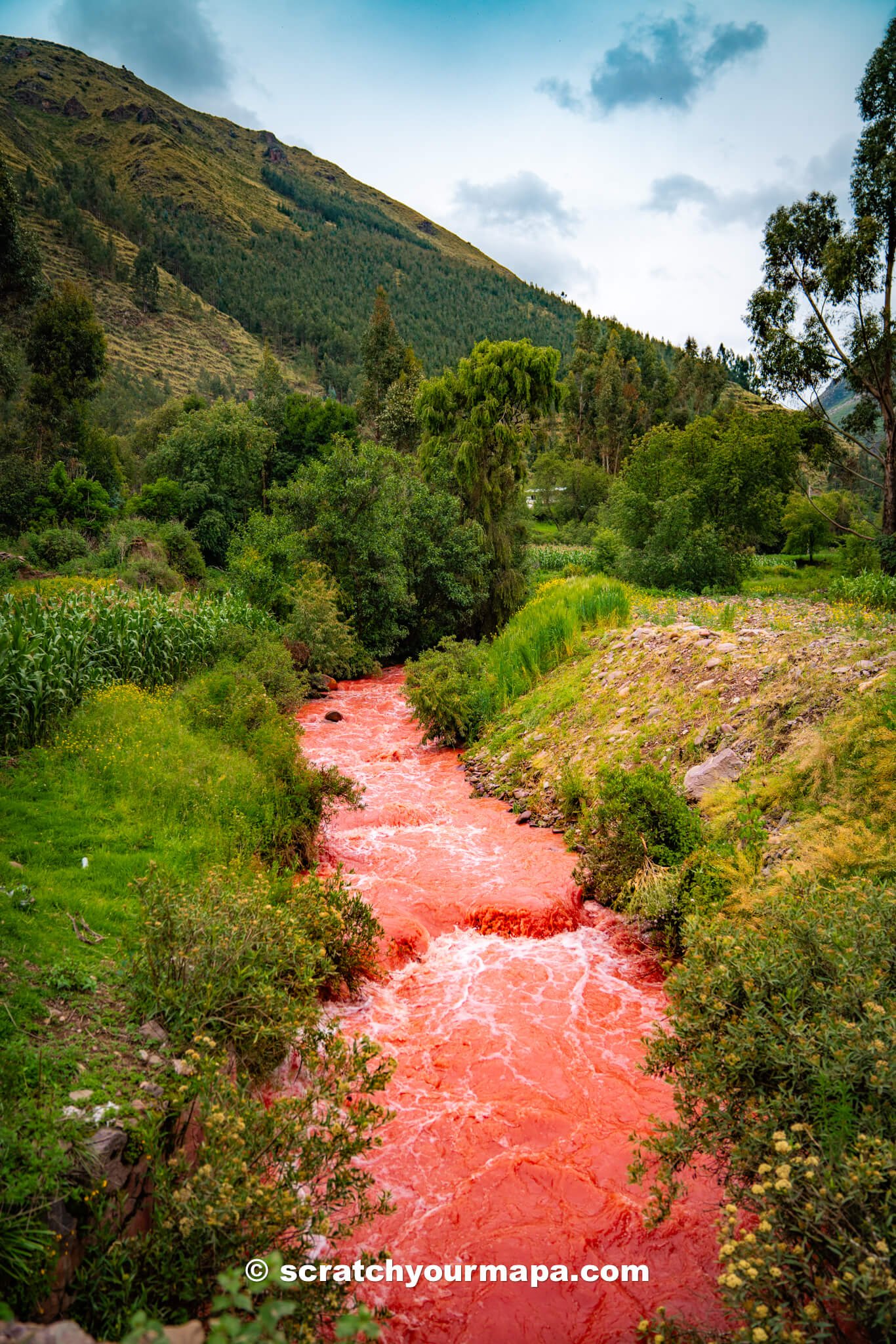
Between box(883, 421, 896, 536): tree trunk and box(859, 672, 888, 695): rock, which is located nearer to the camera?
box(859, 672, 888, 695): rock

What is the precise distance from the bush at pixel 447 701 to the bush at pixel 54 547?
42.0ft

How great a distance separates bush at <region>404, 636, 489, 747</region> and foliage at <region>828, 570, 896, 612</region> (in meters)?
9.79

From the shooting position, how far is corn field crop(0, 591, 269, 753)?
8.16 m

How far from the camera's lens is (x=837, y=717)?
7.05 meters

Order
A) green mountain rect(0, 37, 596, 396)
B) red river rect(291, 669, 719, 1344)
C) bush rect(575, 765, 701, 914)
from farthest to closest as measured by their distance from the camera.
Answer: green mountain rect(0, 37, 596, 396) → bush rect(575, 765, 701, 914) → red river rect(291, 669, 719, 1344)

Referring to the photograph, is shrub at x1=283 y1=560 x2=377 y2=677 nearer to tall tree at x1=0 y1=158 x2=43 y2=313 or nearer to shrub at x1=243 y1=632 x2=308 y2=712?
shrub at x1=243 y1=632 x2=308 y2=712

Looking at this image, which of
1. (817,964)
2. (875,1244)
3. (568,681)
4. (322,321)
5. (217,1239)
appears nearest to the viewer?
(875,1244)

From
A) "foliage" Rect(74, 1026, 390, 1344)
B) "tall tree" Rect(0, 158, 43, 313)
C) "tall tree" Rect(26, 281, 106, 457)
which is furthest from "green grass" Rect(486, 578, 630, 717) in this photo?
"tall tree" Rect(0, 158, 43, 313)

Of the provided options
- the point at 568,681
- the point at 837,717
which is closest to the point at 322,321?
the point at 568,681

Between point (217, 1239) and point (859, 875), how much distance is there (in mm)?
4525

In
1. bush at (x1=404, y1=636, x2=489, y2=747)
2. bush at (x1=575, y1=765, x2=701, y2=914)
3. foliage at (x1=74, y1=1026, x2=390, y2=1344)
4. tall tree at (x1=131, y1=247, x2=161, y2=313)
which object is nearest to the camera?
foliage at (x1=74, y1=1026, x2=390, y2=1344)

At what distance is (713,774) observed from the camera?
7910 mm

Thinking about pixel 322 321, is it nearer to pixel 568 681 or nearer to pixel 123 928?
pixel 568 681

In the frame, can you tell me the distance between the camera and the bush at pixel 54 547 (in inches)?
826
